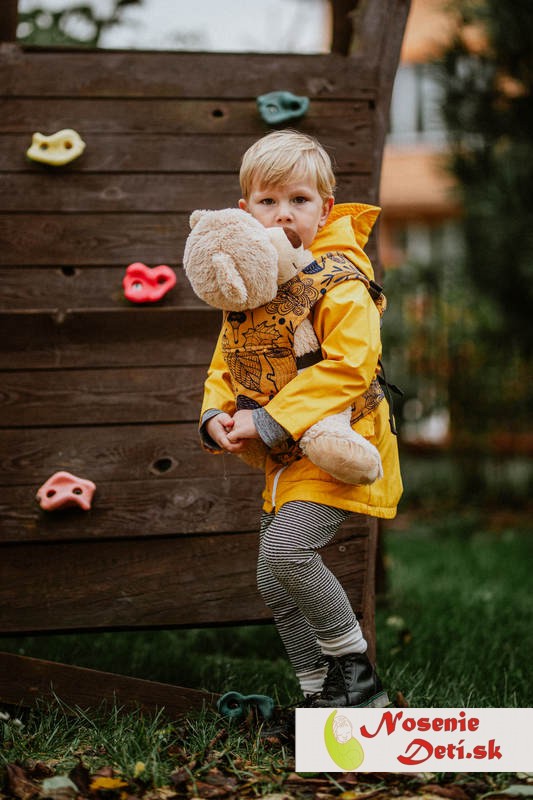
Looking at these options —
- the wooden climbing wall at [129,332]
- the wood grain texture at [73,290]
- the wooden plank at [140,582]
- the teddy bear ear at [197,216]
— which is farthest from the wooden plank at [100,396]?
the teddy bear ear at [197,216]

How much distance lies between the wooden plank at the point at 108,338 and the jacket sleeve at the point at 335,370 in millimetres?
965

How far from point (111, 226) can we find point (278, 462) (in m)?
1.36

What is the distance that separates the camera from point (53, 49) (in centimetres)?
361

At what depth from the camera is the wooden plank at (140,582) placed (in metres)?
3.10

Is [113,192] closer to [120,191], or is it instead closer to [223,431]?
[120,191]

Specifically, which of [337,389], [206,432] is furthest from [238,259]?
[206,432]

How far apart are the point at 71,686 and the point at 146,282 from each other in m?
1.42

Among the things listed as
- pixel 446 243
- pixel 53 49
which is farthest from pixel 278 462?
pixel 446 243

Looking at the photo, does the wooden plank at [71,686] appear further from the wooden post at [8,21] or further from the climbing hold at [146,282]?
the wooden post at [8,21]

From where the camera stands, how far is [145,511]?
3.21 m

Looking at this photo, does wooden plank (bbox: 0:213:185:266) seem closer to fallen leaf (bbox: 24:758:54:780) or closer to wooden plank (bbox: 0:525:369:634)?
wooden plank (bbox: 0:525:369:634)

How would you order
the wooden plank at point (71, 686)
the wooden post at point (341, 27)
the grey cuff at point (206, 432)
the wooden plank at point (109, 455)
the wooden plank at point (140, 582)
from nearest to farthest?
the grey cuff at point (206, 432) → the wooden plank at point (71, 686) → the wooden plank at point (140, 582) → the wooden plank at point (109, 455) → the wooden post at point (341, 27)

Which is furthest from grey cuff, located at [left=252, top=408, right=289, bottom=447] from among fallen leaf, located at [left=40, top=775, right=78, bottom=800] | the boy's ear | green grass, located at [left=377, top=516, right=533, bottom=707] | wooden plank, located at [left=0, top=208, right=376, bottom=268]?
wooden plank, located at [left=0, top=208, right=376, bottom=268]

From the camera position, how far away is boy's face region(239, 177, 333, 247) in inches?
100
